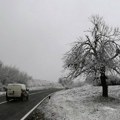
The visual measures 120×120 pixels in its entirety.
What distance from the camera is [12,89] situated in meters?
27.4

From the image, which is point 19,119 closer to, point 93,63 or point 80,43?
point 93,63

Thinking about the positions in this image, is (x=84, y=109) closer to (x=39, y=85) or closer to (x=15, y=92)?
(x=15, y=92)

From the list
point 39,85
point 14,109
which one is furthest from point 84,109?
point 39,85

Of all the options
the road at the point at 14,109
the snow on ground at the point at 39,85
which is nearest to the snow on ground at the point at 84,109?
the road at the point at 14,109

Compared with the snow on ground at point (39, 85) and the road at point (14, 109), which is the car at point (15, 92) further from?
the snow on ground at point (39, 85)

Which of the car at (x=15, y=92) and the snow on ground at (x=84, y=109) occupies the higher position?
the car at (x=15, y=92)

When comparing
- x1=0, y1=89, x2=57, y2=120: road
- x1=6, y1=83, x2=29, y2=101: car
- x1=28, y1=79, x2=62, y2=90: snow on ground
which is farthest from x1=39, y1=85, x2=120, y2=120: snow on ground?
x1=28, y1=79, x2=62, y2=90: snow on ground

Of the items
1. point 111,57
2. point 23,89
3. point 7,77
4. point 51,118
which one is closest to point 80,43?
point 111,57

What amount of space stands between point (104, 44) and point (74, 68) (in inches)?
163

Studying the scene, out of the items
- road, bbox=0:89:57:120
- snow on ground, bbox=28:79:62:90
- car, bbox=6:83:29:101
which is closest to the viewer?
road, bbox=0:89:57:120

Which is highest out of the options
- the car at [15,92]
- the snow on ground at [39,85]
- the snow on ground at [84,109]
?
the snow on ground at [39,85]

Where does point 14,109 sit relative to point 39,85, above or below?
below

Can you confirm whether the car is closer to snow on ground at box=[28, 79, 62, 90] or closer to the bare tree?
the bare tree

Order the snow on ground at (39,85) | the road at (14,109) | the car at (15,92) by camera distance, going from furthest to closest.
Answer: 1. the snow on ground at (39,85)
2. the car at (15,92)
3. the road at (14,109)
